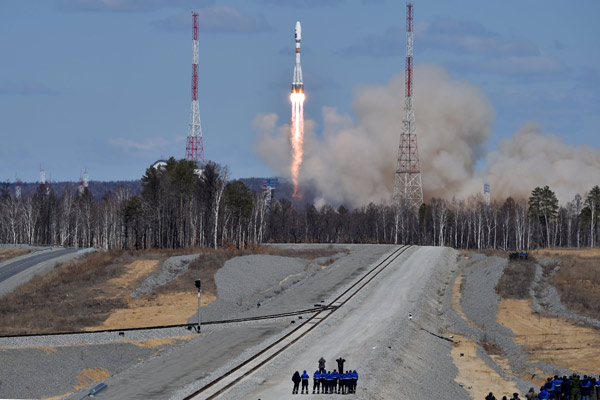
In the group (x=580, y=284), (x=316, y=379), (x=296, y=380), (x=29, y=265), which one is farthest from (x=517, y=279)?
(x=29, y=265)

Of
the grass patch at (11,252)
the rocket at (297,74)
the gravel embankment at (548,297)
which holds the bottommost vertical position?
the gravel embankment at (548,297)

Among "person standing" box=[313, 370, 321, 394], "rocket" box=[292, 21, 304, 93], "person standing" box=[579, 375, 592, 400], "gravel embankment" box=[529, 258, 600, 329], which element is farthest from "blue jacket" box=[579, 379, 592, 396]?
"rocket" box=[292, 21, 304, 93]

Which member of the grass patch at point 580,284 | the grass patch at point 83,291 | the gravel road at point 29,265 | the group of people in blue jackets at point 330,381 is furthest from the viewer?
the gravel road at point 29,265

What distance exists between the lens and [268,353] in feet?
172

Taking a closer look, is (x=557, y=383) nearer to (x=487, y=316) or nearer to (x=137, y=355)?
(x=137, y=355)

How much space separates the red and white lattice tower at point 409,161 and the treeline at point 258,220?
2.49 m

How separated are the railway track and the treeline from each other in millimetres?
50768

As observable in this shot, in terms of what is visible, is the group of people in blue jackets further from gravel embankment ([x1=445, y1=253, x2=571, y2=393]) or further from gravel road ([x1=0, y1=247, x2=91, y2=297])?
gravel road ([x1=0, y1=247, x2=91, y2=297])

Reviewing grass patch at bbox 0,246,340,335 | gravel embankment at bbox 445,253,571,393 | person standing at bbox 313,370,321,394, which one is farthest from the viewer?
grass patch at bbox 0,246,340,335

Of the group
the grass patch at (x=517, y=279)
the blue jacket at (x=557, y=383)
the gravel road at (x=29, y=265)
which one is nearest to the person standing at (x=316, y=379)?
the blue jacket at (x=557, y=383)

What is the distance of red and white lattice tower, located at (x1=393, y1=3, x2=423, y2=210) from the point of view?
14962 centimetres

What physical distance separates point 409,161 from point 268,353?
→ 10716 cm

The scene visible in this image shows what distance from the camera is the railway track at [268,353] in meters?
43.4

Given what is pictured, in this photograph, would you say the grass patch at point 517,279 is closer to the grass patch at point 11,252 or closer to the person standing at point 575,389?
the person standing at point 575,389
